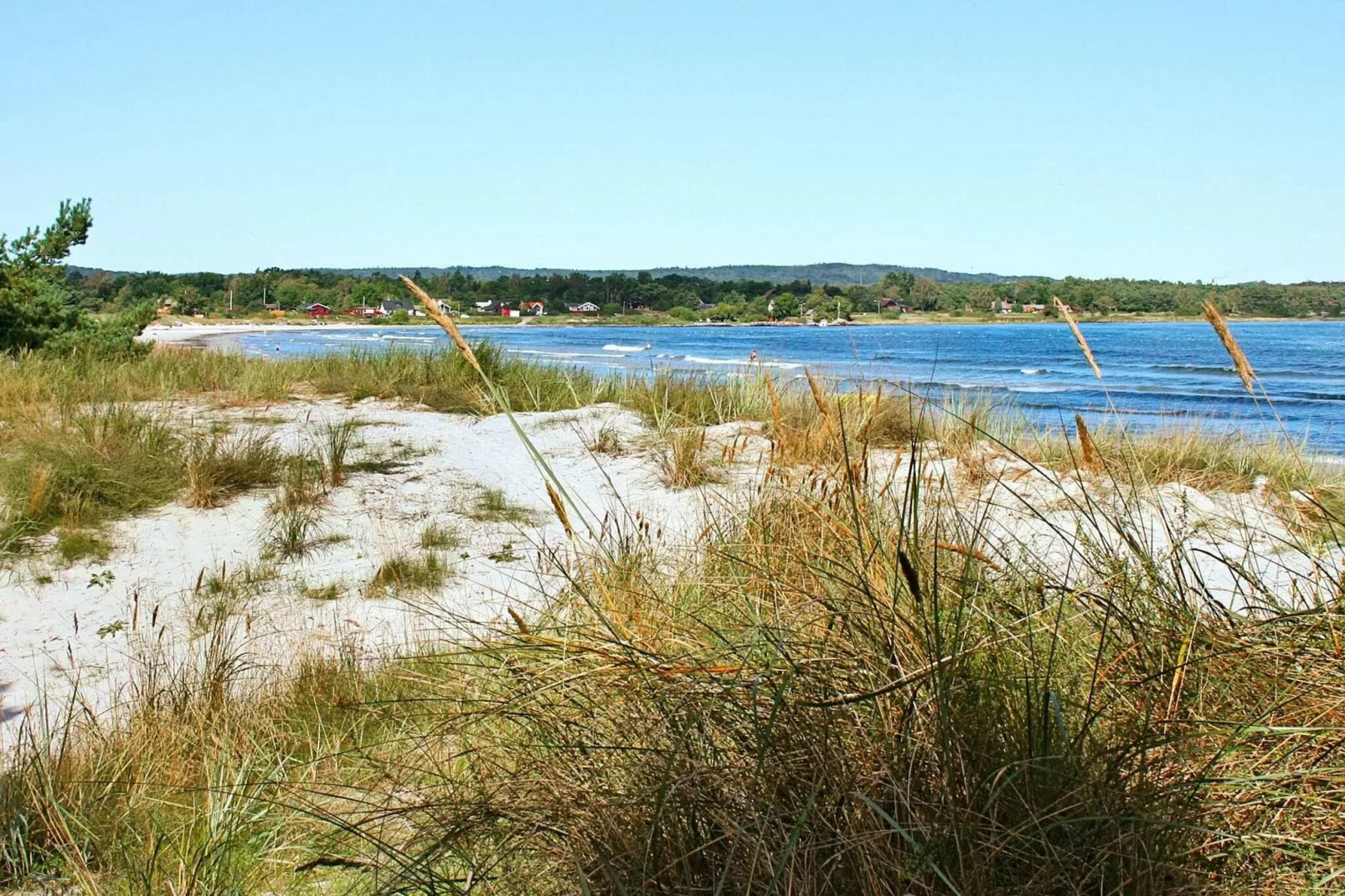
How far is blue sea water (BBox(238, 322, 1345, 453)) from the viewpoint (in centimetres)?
1401

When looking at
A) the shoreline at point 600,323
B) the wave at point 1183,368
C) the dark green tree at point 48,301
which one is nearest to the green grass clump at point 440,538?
the dark green tree at point 48,301

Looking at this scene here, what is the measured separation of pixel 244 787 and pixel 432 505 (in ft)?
15.4

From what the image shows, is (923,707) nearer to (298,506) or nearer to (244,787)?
(244,787)

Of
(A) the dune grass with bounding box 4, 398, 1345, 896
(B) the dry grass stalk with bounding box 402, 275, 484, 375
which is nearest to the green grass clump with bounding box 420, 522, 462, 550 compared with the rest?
(A) the dune grass with bounding box 4, 398, 1345, 896

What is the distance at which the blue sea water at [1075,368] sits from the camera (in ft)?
46.0

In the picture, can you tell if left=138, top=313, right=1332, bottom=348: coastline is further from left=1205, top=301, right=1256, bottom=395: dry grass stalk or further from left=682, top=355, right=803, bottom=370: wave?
left=1205, top=301, right=1256, bottom=395: dry grass stalk

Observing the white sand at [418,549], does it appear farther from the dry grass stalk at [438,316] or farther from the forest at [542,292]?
the forest at [542,292]

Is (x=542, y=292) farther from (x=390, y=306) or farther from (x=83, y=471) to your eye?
(x=83, y=471)

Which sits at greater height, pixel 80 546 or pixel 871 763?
pixel 871 763

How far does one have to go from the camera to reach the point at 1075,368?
30.7 meters

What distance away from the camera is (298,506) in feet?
21.9

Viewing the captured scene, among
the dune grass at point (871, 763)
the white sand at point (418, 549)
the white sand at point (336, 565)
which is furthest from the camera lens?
the white sand at point (336, 565)

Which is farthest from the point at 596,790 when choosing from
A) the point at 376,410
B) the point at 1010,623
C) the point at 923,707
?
the point at 376,410

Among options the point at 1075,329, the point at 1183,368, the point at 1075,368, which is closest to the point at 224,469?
the point at 1075,329
